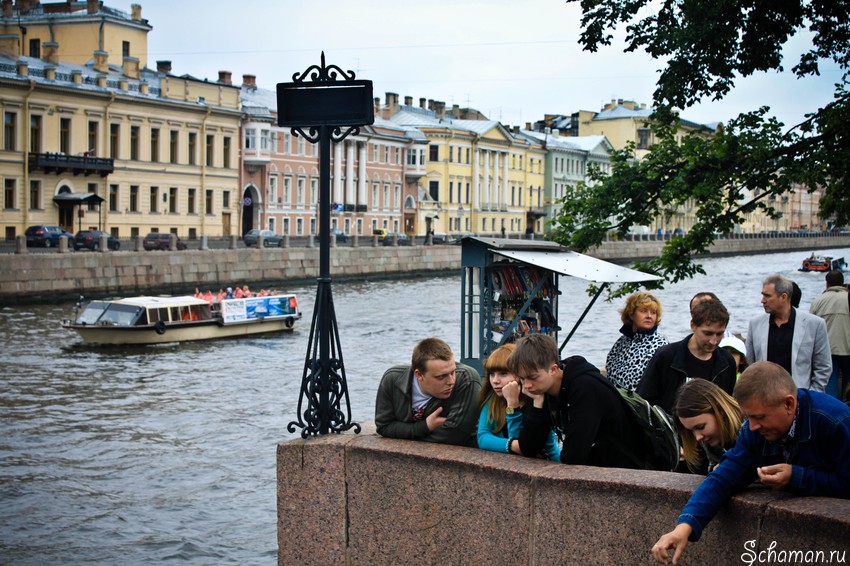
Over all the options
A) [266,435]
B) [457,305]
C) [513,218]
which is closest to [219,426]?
[266,435]

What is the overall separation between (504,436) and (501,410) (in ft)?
0.38

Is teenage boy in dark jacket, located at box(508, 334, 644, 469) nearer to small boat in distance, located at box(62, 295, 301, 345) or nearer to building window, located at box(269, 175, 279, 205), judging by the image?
small boat in distance, located at box(62, 295, 301, 345)

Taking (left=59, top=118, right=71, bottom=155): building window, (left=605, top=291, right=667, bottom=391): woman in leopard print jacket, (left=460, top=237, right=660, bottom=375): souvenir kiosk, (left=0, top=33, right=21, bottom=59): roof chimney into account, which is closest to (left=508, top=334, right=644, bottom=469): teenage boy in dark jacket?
(left=605, top=291, right=667, bottom=391): woman in leopard print jacket

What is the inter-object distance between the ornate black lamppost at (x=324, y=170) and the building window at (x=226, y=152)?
5083 centimetres

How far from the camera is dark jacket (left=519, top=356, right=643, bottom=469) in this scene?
406 centimetres

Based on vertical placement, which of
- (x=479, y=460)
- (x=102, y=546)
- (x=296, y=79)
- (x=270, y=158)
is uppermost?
(x=270, y=158)

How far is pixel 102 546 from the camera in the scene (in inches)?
386

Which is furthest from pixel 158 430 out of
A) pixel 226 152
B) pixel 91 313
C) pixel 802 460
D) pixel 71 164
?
pixel 226 152

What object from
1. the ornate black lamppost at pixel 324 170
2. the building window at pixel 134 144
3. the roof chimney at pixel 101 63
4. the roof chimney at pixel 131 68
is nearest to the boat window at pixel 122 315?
the ornate black lamppost at pixel 324 170

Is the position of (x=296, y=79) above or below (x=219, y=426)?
above

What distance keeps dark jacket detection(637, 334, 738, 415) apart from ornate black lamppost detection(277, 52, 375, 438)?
1311 millimetres

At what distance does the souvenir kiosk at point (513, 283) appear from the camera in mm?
11805

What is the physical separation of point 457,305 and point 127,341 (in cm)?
1325

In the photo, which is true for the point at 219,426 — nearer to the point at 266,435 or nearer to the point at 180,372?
the point at 266,435
